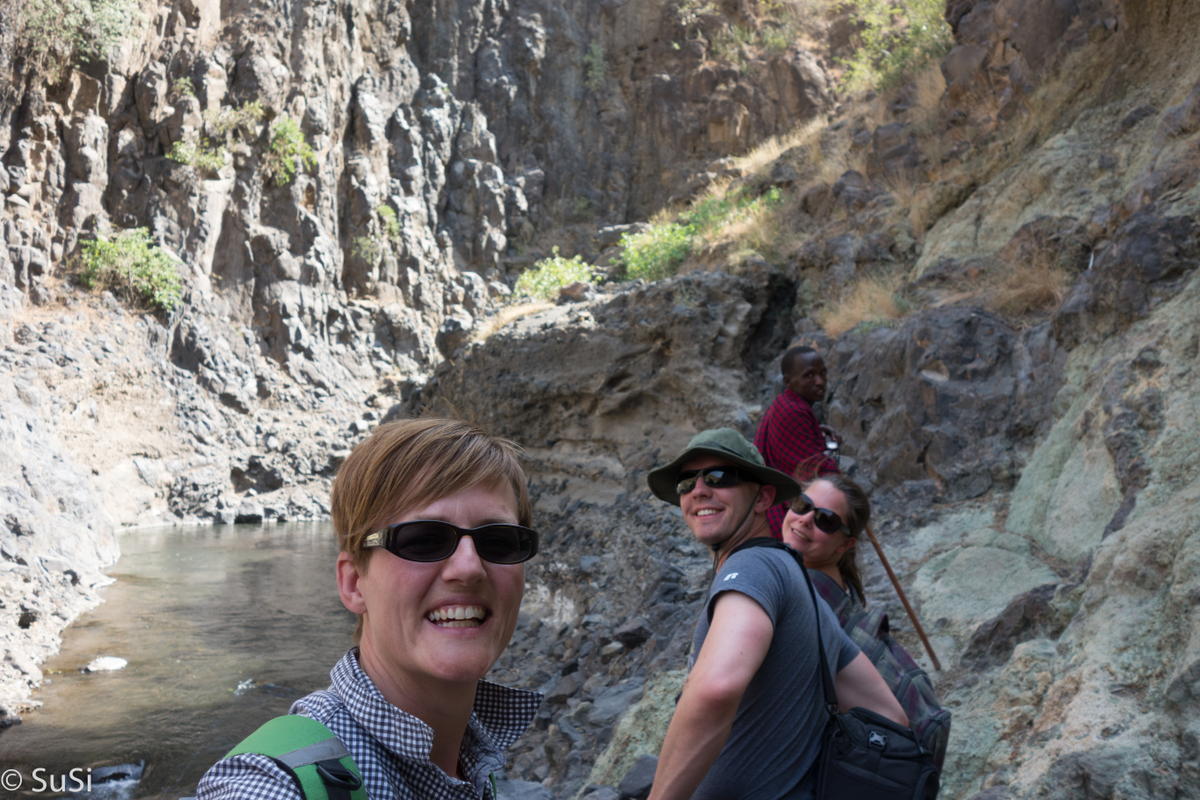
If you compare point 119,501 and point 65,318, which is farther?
point 65,318

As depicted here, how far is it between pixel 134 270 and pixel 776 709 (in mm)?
26042

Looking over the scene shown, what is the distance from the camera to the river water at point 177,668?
21.0 ft

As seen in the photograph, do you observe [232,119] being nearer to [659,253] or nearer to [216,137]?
[216,137]

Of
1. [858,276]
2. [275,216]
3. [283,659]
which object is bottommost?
[283,659]

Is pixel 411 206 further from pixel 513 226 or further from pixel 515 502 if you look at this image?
pixel 515 502

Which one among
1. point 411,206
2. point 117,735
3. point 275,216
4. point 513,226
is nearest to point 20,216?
point 275,216

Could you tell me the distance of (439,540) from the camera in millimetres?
1393

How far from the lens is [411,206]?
31.2 m

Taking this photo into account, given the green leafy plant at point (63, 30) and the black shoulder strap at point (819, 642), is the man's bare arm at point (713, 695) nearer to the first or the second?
the black shoulder strap at point (819, 642)

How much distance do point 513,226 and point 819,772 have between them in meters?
32.6

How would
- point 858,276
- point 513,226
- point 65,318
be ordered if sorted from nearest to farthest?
point 858,276 < point 65,318 < point 513,226

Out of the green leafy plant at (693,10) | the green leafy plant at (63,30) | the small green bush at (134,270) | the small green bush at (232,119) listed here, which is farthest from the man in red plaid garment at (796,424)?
the green leafy plant at (693,10)
